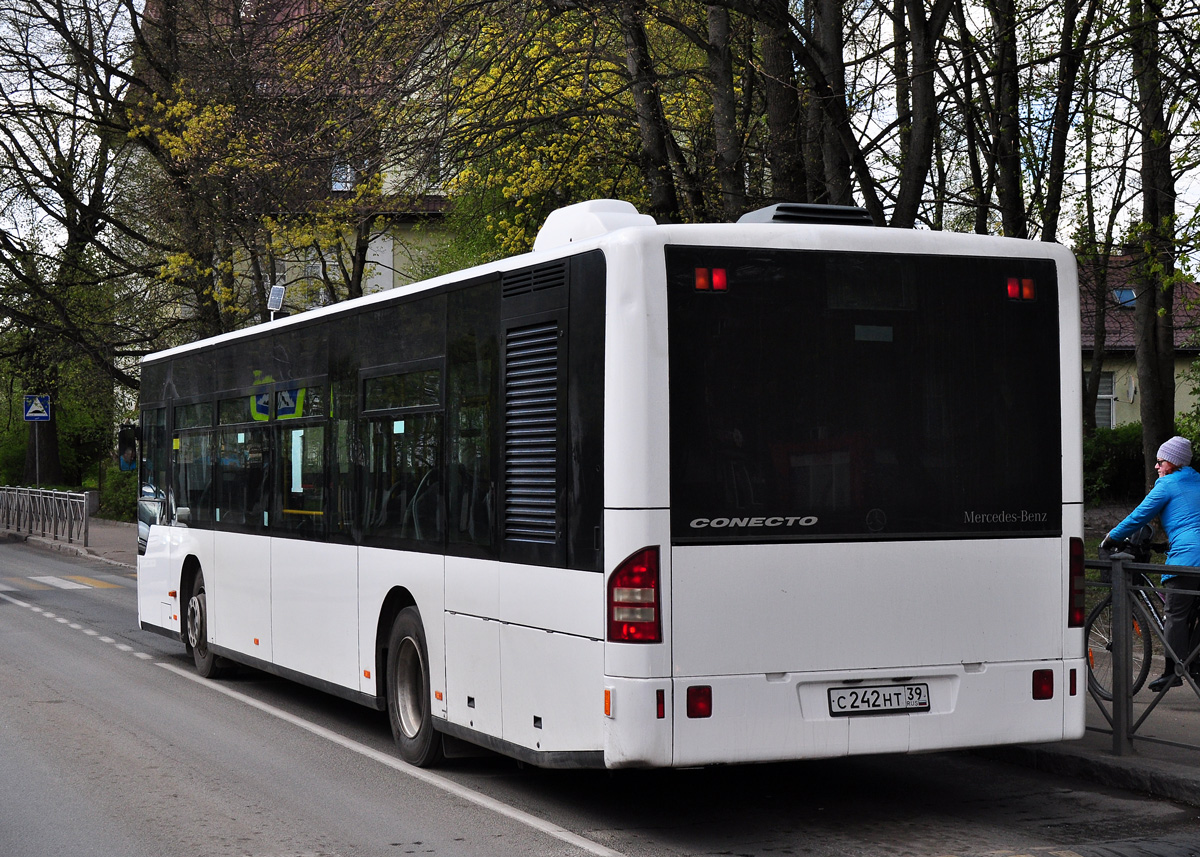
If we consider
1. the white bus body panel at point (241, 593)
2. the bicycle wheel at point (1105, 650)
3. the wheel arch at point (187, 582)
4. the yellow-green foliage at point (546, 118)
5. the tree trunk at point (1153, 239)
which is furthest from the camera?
the yellow-green foliage at point (546, 118)

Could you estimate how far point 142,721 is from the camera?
34.6 feet

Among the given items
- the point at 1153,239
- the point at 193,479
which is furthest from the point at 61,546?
the point at 1153,239

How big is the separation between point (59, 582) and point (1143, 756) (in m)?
20.4

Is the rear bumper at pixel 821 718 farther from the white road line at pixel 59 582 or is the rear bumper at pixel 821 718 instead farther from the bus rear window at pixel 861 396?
the white road line at pixel 59 582

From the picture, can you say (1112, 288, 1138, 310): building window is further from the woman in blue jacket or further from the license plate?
the license plate

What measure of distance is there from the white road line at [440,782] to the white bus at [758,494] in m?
0.33

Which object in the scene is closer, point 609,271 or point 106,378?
point 609,271

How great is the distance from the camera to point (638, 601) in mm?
6555

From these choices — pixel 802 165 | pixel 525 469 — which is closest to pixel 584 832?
pixel 525 469

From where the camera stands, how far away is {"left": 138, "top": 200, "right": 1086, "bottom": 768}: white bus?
21.8ft

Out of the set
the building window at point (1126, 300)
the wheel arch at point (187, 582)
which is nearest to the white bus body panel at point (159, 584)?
the wheel arch at point (187, 582)

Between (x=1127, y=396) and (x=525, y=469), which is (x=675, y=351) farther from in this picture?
(x=1127, y=396)

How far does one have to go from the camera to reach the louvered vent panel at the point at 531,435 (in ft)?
23.5

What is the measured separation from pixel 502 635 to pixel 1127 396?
48835mm
